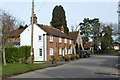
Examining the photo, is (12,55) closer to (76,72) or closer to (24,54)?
(24,54)

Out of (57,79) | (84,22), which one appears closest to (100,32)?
(84,22)

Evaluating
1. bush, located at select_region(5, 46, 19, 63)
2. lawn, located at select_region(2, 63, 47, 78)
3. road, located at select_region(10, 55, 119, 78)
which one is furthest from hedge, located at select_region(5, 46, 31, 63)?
road, located at select_region(10, 55, 119, 78)

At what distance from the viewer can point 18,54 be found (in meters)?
22.6

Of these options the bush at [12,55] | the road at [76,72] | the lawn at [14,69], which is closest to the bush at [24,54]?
the bush at [12,55]

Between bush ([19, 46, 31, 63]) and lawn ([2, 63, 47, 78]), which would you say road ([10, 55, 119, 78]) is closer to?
lawn ([2, 63, 47, 78])

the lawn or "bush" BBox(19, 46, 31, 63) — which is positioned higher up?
"bush" BBox(19, 46, 31, 63)

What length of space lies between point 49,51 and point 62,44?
5.99m

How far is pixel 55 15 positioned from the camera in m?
54.1

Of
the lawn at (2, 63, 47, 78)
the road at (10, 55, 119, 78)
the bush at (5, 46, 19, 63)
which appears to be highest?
the bush at (5, 46, 19, 63)

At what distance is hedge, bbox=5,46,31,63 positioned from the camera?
883 inches

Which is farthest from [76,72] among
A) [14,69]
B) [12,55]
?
[12,55]

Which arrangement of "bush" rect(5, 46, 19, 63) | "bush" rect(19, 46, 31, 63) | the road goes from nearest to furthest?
1. the road
2. "bush" rect(19, 46, 31, 63)
3. "bush" rect(5, 46, 19, 63)

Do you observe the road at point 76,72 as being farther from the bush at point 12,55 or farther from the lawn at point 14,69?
the bush at point 12,55

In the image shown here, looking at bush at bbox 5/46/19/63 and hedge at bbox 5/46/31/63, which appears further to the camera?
bush at bbox 5/46/19/63
